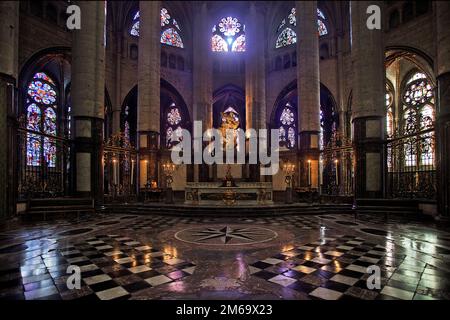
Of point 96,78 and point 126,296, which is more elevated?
point 96,78

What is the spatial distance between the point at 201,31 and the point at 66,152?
15913mm

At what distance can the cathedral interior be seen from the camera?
3674mm

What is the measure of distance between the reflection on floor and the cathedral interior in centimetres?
4

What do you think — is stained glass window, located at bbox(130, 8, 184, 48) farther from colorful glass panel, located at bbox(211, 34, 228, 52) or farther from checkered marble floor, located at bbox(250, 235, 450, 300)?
checkered marble floor, located at bbox(250, 235, 450, 300)

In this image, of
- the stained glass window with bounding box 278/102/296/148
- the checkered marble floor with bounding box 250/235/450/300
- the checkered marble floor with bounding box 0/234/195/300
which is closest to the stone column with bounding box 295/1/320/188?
the checkered marble floor with bounding box 250/235/450/300

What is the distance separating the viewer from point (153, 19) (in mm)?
16125

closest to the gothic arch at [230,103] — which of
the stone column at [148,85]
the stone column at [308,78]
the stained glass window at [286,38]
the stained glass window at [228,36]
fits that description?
the stained glass window at [228,36]

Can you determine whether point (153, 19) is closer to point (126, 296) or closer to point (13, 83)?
point (13, 83)

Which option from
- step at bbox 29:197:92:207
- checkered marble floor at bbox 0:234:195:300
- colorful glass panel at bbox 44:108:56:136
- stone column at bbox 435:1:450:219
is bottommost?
checkered marble floor at bbox 0:234:195:300

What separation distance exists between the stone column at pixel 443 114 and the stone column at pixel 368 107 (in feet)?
9.67

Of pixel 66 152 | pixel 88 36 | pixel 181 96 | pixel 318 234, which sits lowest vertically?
pixel 318 234

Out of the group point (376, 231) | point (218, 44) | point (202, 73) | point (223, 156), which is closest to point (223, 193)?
point (223, 156)

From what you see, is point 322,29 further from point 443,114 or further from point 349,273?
point 349,273

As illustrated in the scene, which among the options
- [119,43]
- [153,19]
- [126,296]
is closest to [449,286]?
[126,296]
